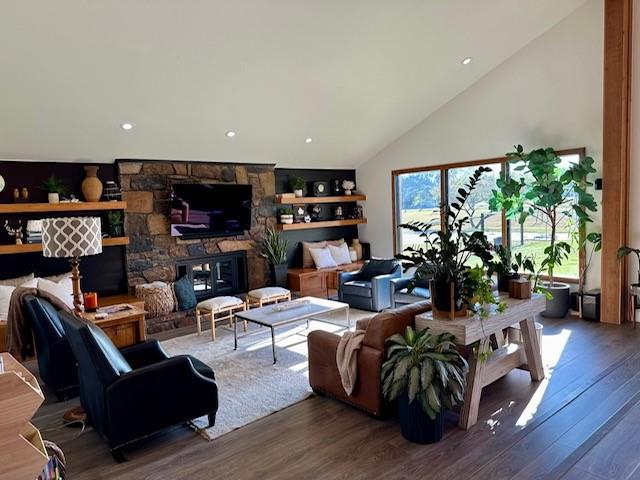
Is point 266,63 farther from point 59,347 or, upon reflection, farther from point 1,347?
point 1,347

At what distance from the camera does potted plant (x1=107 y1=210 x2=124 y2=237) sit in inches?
241

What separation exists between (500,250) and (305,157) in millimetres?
4942

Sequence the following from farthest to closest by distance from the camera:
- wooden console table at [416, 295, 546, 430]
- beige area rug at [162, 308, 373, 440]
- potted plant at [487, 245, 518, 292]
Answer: beige area rug at [162, 308, 373, 440], potted plant at [487, 245, 518, 292], wooden console table at [416, 295, 546, 430]

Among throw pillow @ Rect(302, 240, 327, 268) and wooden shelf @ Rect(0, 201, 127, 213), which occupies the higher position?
wooden shelf @ Rect(0, 201, 127, 213)

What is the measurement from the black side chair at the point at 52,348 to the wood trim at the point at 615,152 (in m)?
6.06

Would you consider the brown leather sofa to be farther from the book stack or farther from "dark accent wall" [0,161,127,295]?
the book stack

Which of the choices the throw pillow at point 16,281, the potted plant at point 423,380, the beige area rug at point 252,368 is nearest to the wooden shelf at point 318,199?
Answer: the beige area rug at point 252,368

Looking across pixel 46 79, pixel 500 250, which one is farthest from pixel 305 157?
pixel 500 250

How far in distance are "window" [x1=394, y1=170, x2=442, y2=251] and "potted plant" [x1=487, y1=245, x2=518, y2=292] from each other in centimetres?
398

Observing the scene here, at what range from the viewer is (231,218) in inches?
289

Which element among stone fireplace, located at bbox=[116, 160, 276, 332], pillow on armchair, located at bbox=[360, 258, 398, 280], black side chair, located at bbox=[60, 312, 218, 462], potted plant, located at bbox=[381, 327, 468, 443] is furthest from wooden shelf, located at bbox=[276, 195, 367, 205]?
potted plant, located at bbox=[381, 327, 468, 443]

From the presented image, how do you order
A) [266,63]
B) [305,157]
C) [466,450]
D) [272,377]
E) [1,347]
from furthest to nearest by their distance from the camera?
1. [305,157]
2. [266,63]
3. [1,347]
4. [272,377]
5. [466,450]

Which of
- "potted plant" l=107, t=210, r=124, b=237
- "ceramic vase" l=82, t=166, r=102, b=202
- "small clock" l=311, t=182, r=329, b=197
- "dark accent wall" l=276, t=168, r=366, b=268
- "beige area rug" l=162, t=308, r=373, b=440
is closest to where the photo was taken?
"beige area rug" l=162, t=308, r=373, b=440

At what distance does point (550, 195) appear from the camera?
580 centimetres
